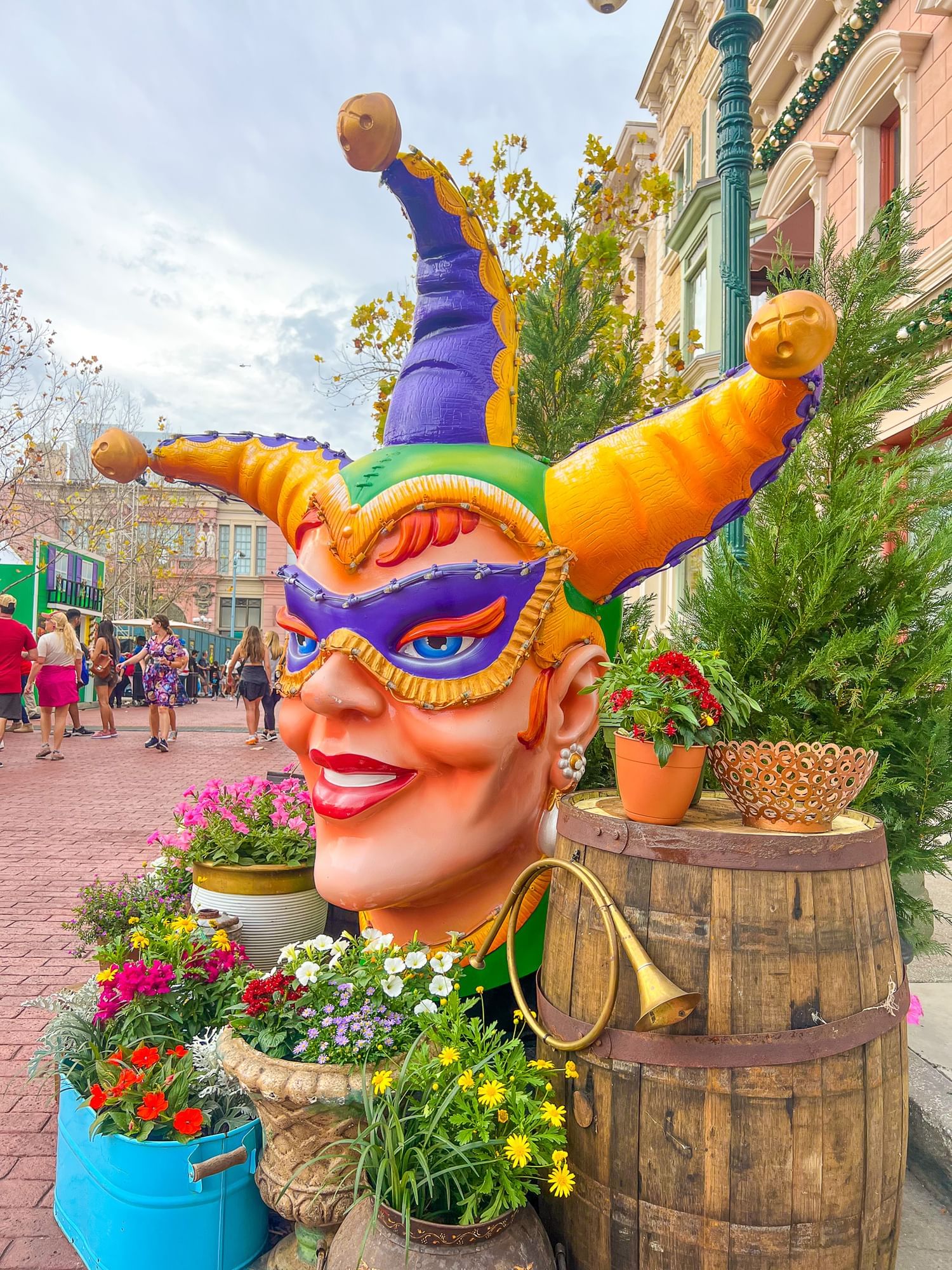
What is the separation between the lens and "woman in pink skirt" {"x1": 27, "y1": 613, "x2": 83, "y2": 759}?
1093 cm

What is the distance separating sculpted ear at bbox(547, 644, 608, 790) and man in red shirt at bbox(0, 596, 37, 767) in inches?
368

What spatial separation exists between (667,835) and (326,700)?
1.03 metres

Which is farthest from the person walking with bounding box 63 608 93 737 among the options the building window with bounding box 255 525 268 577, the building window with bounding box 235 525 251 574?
the building window with bounding box 255 525 268 577

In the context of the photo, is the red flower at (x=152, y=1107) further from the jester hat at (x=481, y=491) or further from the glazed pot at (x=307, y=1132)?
the jester hat at (x=481, y=491)

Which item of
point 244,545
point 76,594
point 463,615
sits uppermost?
point 244,545

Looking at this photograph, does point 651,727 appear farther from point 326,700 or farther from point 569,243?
point 569,243

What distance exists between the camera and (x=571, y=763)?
8.46 feet

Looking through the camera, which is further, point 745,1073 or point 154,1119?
point 154,1119

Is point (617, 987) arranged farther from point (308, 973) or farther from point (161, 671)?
point (161, 671)

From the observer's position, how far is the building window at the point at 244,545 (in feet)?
174

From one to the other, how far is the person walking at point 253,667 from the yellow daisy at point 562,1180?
10.5m

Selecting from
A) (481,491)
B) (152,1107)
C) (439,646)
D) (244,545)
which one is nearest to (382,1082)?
(152,1107)

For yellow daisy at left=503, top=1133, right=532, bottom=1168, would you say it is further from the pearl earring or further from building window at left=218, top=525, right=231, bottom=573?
building window at left=218, top=525, right=231, bottom=573

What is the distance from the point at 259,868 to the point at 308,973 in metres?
1.18
